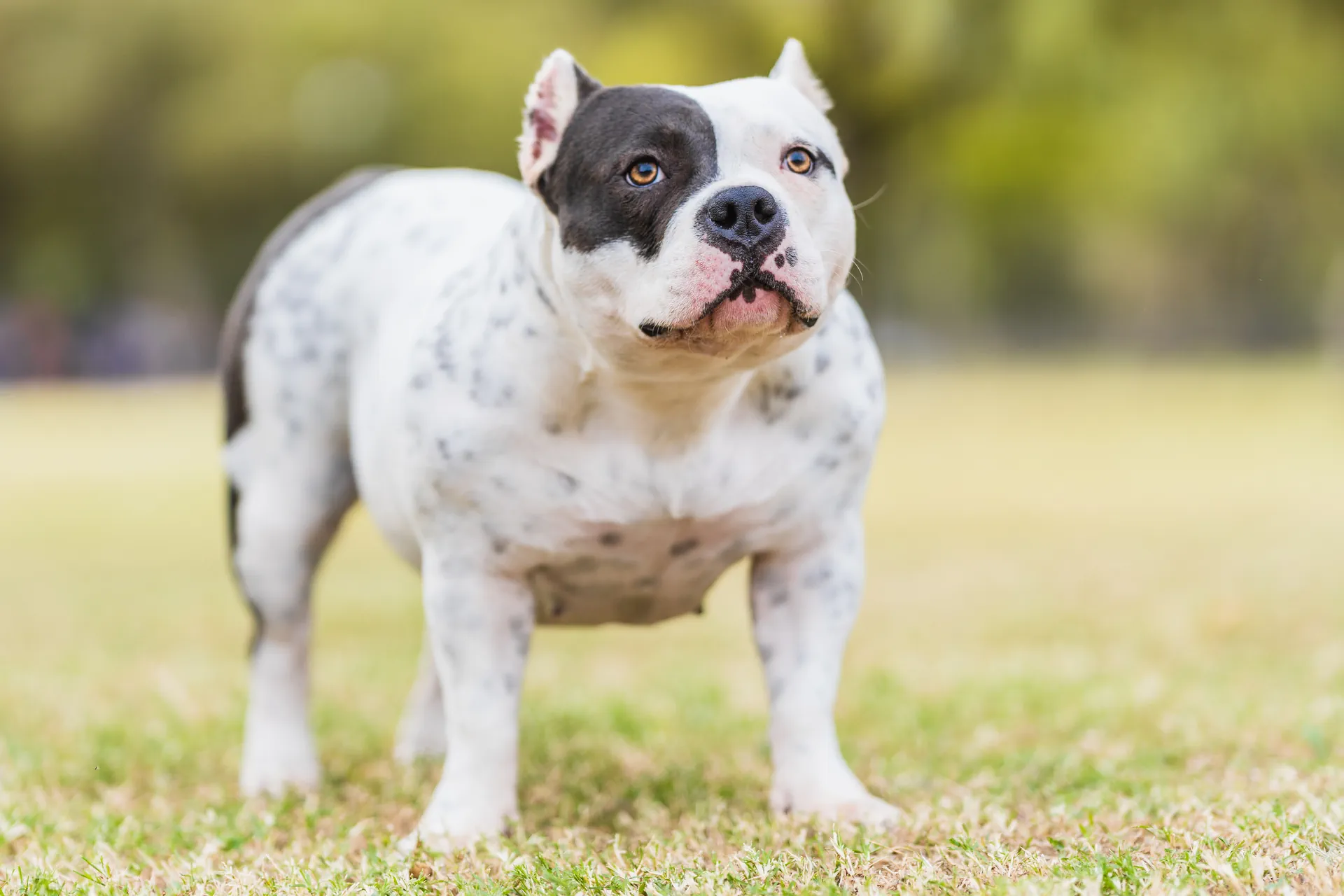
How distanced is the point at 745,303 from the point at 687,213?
196 mm

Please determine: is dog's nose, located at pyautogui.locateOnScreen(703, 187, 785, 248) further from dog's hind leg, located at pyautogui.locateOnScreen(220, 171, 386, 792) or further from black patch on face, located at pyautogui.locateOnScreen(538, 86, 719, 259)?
dog's hind leg, located at pyautogui.locateOnScreen(220, 171, 386, 792)

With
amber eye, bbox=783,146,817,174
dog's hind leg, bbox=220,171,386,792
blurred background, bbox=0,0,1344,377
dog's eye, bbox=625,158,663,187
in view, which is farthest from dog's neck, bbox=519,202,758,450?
blurred background, bbox=0,0,1344,377

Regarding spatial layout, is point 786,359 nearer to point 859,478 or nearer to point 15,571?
point 859,478

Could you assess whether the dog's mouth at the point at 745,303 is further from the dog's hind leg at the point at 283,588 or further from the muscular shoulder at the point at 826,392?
the dog's hind leg at the point at 283,588

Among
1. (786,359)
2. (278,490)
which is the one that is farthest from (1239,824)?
(278,490)

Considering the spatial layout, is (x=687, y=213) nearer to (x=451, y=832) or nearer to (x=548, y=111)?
(x=548, y=111)

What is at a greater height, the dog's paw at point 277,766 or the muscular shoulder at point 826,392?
the muscular shoulder at point 826,392

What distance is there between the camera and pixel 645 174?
2982 mm

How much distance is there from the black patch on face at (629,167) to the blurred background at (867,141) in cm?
1444

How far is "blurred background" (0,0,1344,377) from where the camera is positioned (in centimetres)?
1852

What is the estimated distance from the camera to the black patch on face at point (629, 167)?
2.96 m

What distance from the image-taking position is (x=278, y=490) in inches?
166

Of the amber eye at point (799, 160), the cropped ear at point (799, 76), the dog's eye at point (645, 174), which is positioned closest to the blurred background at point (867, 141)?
the cropped ear at point (799, 76)

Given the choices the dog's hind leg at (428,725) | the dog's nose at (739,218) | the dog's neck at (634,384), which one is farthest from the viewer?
the dog's hind leg at (428,725)
